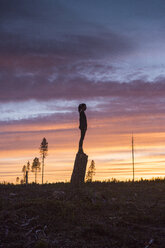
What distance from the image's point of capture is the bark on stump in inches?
787

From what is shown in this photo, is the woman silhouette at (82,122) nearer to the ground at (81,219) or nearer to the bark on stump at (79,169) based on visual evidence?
the bark on stump at (79,169)

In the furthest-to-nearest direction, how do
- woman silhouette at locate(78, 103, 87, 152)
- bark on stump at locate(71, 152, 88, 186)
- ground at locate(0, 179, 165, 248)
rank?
woman silhouette at locate(78, 103, 87, 152) → bark on stump at locate(71, 152, 88, 186) → ground at locate(0, 179, 165, 248)

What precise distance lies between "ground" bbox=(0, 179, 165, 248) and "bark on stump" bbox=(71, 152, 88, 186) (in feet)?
1.86

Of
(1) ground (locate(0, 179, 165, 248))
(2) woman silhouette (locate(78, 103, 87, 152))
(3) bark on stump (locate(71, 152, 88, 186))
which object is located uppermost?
(2) woman silhouette (locate(78, 103, 87, 152))

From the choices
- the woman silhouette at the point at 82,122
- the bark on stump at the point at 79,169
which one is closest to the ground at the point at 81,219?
the bark on stump at the point at 79,169

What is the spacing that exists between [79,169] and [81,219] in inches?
265

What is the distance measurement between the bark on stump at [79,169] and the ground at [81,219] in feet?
1.86

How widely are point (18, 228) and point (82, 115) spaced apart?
407 inches

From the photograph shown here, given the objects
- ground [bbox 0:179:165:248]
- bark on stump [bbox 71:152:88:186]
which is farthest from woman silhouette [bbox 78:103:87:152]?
ground [bbox 0:179:165:248]

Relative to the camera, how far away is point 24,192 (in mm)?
19125

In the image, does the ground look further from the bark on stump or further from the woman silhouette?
the woman silhouette

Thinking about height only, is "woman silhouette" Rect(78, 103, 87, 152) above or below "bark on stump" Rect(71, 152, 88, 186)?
above

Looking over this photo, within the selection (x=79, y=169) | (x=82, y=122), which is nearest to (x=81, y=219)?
(x=79, y=169)

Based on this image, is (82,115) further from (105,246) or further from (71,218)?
(105,246)
